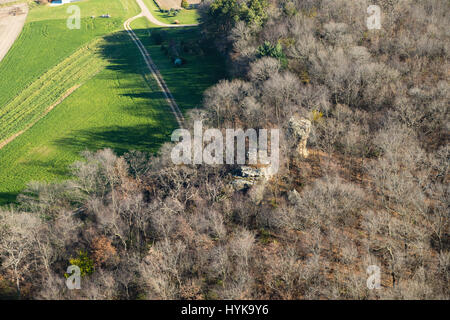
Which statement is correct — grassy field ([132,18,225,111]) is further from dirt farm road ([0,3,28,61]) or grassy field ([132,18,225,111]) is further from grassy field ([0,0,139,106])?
dirt farm road ([0,3,28,61])

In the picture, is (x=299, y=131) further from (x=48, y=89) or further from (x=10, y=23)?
(x=10, y=23)

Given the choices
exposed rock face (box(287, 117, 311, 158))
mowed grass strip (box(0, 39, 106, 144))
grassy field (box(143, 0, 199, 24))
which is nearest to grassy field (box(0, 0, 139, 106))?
mowed grass strip (box(0, 39, 106, 144))

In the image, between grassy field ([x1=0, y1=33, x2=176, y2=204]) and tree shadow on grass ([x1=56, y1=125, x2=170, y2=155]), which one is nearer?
grassy field ([x1=0, y1=33, x2=176, y2=204])

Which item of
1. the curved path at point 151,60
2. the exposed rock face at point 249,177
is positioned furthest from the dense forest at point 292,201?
the curved path at point 151,60

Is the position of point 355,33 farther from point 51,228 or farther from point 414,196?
point 51,228

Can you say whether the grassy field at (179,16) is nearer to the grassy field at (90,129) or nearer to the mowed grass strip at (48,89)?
the mowed grass strip at (48,89)
